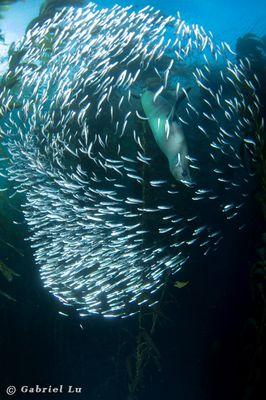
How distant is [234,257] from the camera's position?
13.0 ft

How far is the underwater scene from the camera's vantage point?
3.55 meters

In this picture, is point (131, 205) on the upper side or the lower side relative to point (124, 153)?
lower

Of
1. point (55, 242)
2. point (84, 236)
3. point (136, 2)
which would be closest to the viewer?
point (84, 236)

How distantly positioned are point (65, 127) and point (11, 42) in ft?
4.57

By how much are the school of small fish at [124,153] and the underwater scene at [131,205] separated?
0.06 ft

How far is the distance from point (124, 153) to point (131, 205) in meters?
0.61

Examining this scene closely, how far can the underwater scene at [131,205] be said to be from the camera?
3.55 meters

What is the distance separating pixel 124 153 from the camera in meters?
3.80

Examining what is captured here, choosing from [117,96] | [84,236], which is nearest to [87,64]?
[117,96]

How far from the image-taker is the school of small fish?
3592 mm

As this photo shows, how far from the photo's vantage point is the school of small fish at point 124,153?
11.8 ft

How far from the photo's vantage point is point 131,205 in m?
3.67

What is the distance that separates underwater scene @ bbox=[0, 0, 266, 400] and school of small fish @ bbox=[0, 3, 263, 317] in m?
0.02

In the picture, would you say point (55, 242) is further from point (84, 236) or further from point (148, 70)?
point (148, 70)
